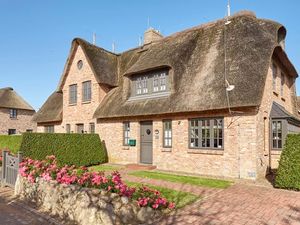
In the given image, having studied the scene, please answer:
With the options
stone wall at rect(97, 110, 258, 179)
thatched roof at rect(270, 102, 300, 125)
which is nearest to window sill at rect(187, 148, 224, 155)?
stone wall at rect(97, 110, 258, 179)

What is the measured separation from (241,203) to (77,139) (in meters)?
11.3

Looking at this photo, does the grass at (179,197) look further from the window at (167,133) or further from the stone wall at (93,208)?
the window at (167,133)

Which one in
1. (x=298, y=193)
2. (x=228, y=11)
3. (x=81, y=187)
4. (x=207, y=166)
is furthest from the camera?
(x=228, y=11)

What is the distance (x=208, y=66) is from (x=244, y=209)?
26.9ft

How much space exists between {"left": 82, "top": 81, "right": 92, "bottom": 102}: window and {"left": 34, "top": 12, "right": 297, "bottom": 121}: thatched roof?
150 cm

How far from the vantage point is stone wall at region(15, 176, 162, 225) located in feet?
19.9

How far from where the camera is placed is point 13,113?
39719mm

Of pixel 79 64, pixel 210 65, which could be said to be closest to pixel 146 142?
pixel 210 65

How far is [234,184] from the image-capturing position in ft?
33.6

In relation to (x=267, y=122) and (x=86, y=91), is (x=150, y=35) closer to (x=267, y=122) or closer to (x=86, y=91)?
(x=86, y=91)

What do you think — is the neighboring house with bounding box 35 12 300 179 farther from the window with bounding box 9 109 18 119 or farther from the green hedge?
Answer: the window with bounding box 9 109 18 119

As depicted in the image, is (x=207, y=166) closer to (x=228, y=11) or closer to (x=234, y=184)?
(x=234, y=184)

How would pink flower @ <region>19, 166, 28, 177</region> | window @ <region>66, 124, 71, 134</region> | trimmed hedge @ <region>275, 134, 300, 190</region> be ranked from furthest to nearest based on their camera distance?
window @ <region>66, 124, 71, 134</region> < pink flower @ <region>19, 166, 28, 177</region> < trimmed hedge @ <region>275, 134, 300, 190</region>

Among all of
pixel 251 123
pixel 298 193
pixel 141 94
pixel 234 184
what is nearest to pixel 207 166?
pixel 234 184
